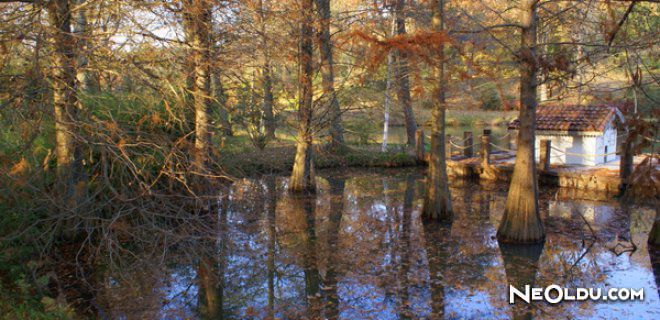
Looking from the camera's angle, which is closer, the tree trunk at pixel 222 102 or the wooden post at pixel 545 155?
the tree trunk at pixel 222 102

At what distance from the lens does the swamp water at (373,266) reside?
8047mm

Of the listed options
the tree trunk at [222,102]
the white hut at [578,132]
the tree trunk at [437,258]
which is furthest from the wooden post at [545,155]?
the tree trunk at [222,102]

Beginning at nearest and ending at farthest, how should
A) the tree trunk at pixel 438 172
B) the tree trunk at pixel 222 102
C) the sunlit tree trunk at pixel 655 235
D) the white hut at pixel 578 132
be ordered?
the tree trunk at pixel 222 102
the sunlit tree trunk at pixel 655 235
the tree trunk at pixel 438 172
the white hut at pixel 578 132

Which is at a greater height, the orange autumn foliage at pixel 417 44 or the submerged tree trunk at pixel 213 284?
the orange autumn foliage at pixel 417 44

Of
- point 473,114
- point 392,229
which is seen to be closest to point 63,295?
point 392,229

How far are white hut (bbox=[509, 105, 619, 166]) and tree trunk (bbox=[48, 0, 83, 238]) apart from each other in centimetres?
1430

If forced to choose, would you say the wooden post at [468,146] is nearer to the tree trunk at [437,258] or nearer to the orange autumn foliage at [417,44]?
the tree trunk at [437,258]

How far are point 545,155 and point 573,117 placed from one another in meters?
1.54

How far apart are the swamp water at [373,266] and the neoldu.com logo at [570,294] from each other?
168mm

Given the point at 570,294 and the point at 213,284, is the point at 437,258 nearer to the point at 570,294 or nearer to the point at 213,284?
the point at 570,294

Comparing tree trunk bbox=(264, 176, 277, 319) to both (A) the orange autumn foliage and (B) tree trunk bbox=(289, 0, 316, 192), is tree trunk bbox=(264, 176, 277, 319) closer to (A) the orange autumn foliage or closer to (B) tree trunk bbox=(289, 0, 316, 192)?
(B) tree trunk bbox=(289, 0, 316, 192)

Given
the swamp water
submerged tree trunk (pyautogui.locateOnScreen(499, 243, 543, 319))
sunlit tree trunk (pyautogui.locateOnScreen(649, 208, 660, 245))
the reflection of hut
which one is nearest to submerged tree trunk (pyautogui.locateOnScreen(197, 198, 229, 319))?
the swamp water

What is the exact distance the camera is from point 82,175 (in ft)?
32.2

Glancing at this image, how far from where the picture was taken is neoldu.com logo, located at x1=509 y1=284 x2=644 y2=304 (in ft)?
27.5
